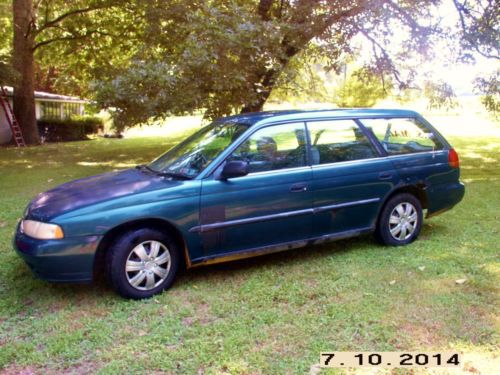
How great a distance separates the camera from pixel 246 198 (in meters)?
4.39

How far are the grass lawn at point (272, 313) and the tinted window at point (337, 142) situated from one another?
43.5 inches

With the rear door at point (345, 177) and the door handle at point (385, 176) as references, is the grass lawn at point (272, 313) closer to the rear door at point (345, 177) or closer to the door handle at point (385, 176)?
the rear door at point (345, 177)

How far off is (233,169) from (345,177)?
138cm

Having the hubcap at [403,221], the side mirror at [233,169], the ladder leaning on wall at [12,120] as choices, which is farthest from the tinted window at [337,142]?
the ladder leaning on wall at [12,120]

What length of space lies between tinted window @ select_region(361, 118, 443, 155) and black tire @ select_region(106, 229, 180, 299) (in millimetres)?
2737

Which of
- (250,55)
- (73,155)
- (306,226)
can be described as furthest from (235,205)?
(73,155)

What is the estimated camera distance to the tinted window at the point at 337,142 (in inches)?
195

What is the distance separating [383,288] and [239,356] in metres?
1.71

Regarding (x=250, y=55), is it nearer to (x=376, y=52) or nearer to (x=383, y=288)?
(x=376, y=52)

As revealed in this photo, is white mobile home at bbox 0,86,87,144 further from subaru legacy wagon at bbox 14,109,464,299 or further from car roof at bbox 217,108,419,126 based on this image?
car roof at bbox 217,108,419,126

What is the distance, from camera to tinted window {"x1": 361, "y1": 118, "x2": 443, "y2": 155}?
→ 539 centimetres

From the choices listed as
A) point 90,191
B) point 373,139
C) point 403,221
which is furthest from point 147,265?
point 403,221

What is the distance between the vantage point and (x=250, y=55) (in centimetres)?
941

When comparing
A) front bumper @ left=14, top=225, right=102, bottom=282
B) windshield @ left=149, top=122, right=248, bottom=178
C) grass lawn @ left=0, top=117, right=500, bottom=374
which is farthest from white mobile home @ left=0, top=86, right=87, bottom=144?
front bumper @ left=14, top=225, right=102, bottom=282
